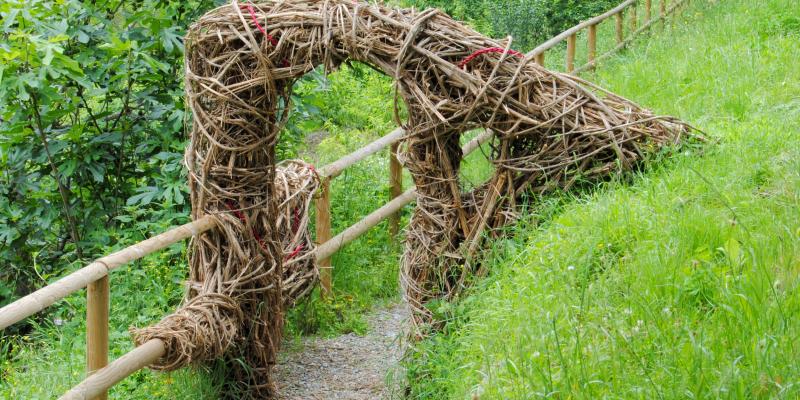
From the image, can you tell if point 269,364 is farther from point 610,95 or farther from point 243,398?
point 610,95

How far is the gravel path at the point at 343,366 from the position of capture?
19.1ft

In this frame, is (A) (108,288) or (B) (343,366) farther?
(B) (343,366)

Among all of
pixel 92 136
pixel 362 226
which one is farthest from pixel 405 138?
pixel 92 136

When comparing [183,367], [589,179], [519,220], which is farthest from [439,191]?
[183,367]

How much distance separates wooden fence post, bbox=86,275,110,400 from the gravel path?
66.6 inches

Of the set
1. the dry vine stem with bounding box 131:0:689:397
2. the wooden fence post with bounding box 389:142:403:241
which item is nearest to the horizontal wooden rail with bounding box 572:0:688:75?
the wooden fence post with bounding box 389:142:403:241

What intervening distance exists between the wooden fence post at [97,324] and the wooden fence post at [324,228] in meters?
2.62

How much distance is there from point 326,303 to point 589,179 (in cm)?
267

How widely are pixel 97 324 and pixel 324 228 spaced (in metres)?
2.85

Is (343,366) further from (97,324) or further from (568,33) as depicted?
(568,33)

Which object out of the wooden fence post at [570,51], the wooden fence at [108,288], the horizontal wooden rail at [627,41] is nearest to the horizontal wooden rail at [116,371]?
the wooden fence at [108,288]

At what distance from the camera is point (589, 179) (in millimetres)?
4910

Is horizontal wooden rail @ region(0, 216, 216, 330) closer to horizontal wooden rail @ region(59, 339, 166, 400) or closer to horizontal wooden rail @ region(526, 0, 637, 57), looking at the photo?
horizontal wooden rail @ region(59, 339, 166, 400)

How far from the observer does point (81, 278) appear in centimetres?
397
